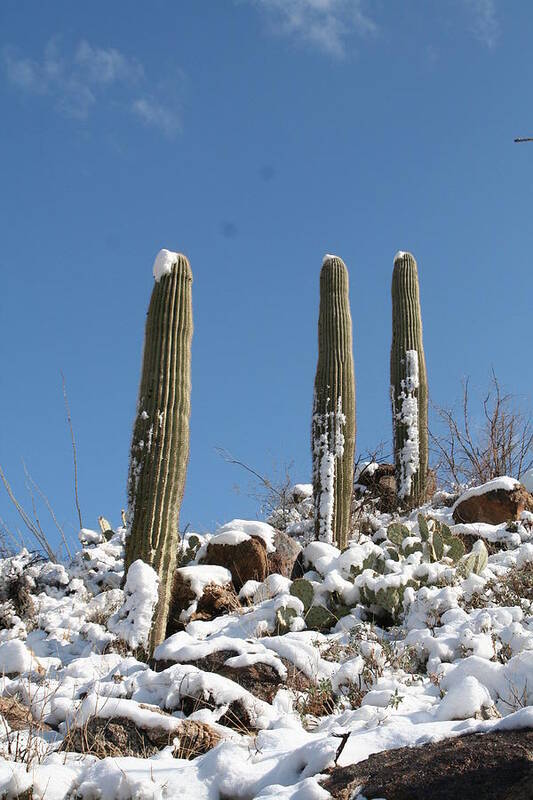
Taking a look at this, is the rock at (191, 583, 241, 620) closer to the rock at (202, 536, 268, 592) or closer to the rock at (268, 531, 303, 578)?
the rock at (202, 536, 268, 592)

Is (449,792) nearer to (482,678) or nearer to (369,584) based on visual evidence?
(482,678)

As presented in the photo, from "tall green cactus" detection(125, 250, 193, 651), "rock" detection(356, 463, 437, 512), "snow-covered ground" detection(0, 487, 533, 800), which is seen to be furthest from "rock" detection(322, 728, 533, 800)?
"rock" detection(356, 463, 437, 512)

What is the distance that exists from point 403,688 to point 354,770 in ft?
5.26

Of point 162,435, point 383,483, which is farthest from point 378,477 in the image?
point 162,435

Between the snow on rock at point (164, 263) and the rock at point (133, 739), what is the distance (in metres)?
4.27

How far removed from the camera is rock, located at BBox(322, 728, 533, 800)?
85.1 inches

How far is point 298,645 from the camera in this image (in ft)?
14.9

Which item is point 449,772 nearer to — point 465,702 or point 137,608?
point 465,702

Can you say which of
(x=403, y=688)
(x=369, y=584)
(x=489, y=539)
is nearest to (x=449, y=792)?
(x=403, y=688)

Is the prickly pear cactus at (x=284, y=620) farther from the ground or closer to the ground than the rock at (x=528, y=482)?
closer to the ground

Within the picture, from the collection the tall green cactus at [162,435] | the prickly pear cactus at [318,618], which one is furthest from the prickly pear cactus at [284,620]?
the tall green cactus at [162,435]

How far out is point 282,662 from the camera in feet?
A: 14.3

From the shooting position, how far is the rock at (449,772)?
216 cm

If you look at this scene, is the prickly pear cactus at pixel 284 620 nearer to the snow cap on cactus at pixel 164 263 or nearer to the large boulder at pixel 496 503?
the snow cap on cactus at pixel 164 263
